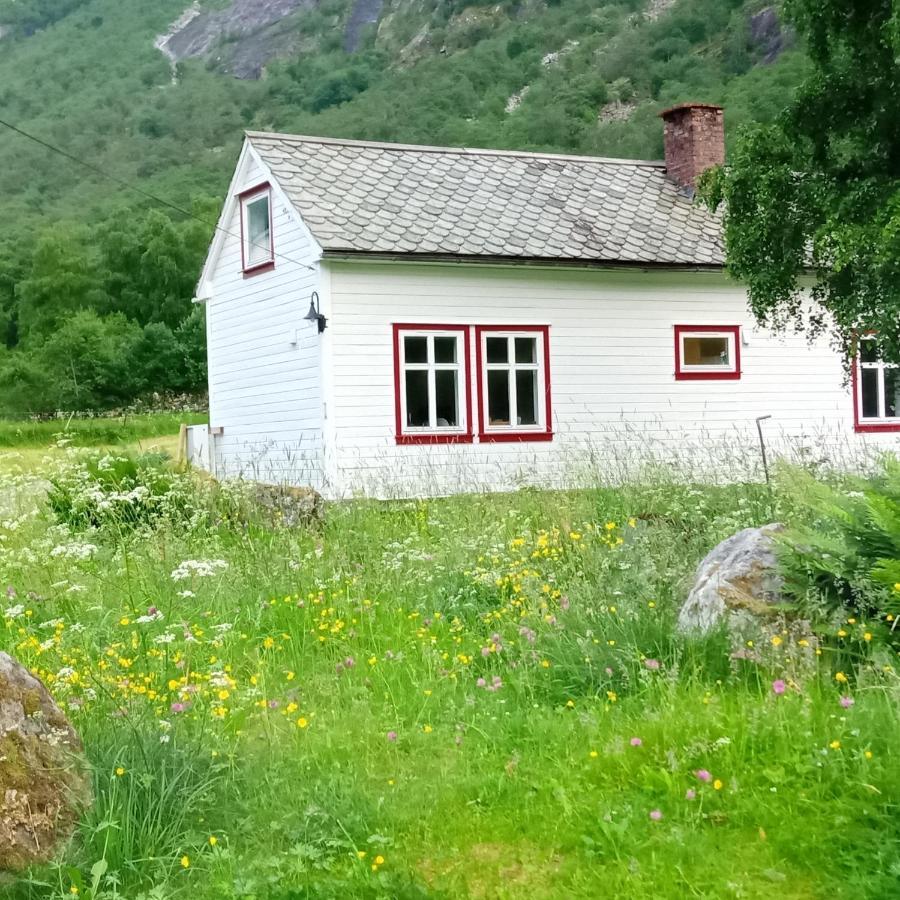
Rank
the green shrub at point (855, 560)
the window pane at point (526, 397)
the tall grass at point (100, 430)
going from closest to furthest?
1. the green shrub at point (855, 560)
2. the window pane at point (526, 397)
3. the tall grass at point (100, 430)

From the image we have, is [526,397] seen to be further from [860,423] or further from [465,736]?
[465,736]

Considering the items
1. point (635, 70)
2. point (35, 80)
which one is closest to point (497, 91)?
point (635, 70)

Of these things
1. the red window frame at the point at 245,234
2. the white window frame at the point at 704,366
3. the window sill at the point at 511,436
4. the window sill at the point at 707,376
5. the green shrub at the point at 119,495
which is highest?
the red window frame at the point at 245,234

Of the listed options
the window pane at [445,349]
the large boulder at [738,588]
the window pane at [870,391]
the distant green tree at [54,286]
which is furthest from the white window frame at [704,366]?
the distant green tree at [54,286]

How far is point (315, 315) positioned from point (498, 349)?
2814mm

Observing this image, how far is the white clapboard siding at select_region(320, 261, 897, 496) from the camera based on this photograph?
15430 mm

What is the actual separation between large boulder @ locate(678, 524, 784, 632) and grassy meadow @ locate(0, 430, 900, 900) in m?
0.17

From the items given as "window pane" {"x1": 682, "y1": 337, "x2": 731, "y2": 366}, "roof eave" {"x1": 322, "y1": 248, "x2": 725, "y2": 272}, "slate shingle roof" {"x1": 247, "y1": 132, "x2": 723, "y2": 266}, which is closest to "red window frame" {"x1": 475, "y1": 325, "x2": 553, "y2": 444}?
"roof eave" {"x1": 322, "y1": 248, "x2": 725, "y2": 272}

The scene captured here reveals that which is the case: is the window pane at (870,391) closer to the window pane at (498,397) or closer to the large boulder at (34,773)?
the window pane at (498,397)

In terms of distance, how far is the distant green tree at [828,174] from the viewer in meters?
13.2

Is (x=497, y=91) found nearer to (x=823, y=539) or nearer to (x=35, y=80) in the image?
(x=35, y=80)

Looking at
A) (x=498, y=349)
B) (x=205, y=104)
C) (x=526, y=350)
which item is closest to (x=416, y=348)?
(x=498, y=349)

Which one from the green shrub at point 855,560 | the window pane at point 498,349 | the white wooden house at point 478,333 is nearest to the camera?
the green shrub at point 855,560

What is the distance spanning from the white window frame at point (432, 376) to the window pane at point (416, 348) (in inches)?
2.6
